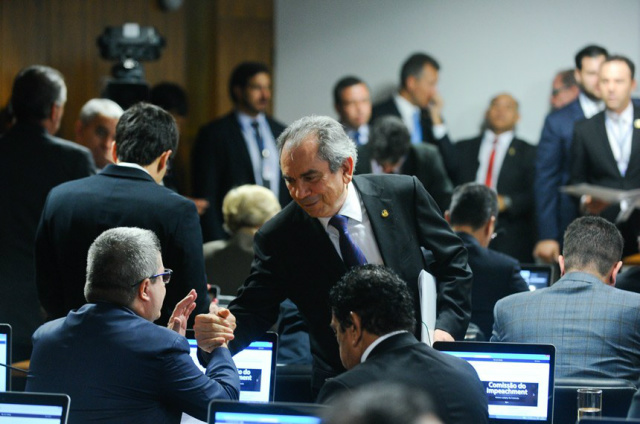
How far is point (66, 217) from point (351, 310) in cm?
145

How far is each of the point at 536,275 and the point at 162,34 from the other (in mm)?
3988

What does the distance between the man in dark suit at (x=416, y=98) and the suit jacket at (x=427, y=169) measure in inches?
58.2

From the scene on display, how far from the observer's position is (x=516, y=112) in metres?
8.16

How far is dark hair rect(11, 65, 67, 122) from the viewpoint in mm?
4742

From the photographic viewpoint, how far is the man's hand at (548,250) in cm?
699

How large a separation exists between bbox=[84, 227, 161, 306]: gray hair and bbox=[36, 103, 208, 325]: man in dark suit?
559mm

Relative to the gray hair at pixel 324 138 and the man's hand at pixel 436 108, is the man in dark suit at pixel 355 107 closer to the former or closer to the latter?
the man's hand at pixel 436 108

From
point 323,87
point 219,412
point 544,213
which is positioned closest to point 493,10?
point 323,87

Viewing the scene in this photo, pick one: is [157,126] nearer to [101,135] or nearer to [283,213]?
[283,213]

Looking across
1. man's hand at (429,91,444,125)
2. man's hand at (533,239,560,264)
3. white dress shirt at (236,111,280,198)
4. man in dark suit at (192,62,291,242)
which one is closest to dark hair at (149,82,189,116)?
man in dark suit at (192,62,291,242)

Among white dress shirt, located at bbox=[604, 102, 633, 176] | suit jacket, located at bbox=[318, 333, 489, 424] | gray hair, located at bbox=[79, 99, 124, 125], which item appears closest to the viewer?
suit jacket, located at bbox=[318, 333, 489, 424]

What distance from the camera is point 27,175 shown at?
4.71m

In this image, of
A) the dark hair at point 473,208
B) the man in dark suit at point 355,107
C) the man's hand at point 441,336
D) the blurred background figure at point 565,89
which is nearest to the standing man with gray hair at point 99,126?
the dark hair at point 473,208

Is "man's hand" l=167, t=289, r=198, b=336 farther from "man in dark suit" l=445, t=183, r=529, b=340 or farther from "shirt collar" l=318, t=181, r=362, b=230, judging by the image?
"man in dark suit" l=445, t=183, r=529, b=340
